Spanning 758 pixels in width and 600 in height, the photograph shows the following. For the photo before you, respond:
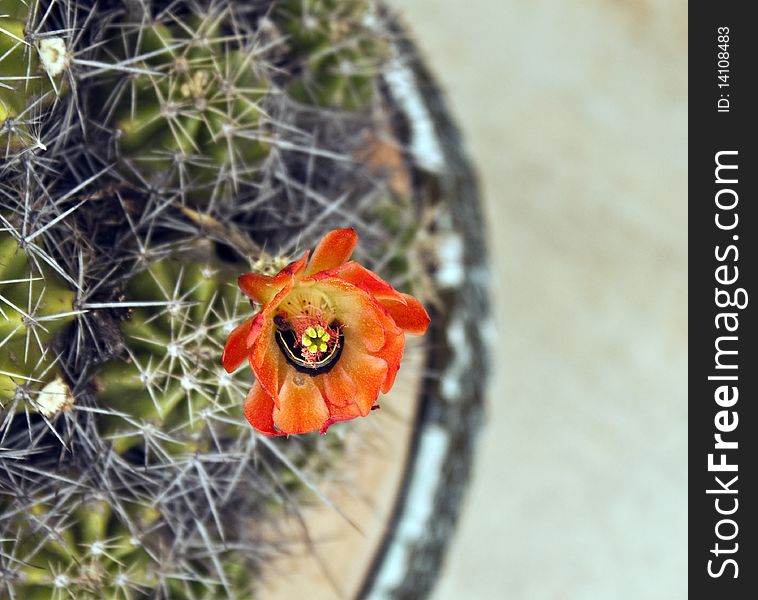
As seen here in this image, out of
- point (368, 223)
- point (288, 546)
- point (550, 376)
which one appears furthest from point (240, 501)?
point (550, 376)

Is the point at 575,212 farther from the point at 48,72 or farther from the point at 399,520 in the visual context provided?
the point at 48,72

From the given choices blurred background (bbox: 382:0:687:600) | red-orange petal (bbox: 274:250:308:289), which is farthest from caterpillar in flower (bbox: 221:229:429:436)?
blurred background (bbox: 382:0:687:600)

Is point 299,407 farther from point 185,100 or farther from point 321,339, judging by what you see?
point 185,100

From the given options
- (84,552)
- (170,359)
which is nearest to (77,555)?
(84,552)

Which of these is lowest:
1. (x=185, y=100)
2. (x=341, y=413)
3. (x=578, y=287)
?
(x=578, y=287)

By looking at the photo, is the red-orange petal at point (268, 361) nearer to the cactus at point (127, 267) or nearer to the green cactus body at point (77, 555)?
the cactus at point (127, 267)
